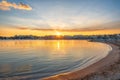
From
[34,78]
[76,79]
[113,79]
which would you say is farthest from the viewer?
[34,78]

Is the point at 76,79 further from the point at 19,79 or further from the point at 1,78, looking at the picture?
the point at 1,78

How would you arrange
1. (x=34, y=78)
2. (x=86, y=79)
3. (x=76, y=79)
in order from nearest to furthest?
(x=86, y=79), (x=76, y=79), (x=34, y=78)

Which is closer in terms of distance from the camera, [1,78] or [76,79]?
[76,79]

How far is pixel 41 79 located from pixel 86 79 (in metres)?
5.29

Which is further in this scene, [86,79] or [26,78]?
[26,78]

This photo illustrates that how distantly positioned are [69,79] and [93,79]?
129 inches

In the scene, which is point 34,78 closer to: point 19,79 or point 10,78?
point 19,79

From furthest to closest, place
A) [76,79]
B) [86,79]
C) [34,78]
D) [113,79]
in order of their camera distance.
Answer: [34,78] < [76,79] < [86,79] < [113,79]

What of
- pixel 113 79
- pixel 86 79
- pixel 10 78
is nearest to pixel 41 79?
pixel 10 78

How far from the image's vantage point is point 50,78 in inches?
763

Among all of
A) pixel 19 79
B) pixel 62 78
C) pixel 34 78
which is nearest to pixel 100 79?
pixel 62 78

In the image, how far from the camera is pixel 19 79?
1884 cm

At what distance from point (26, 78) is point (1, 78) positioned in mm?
2994

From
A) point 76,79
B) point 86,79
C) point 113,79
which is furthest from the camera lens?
point 76,79
